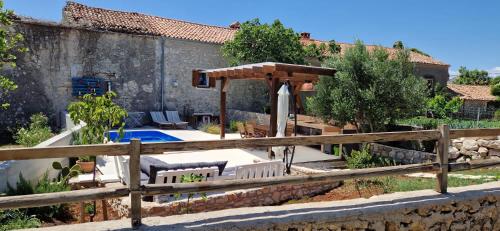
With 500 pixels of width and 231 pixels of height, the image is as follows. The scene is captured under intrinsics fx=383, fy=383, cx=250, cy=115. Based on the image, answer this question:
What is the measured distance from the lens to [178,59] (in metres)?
18.0

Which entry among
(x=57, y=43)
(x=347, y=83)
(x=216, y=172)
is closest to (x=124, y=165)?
(x=216, y=172)

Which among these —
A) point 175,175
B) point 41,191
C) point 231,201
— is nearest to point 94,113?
point 41,191

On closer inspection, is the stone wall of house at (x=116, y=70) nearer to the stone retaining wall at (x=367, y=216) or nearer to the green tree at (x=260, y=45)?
the green tree at (x=260, y=45)

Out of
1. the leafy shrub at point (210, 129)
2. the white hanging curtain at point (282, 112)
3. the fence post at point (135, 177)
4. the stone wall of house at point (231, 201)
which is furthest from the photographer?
the leafy shrub at point (210, 129)

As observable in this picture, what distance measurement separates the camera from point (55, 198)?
3.12m

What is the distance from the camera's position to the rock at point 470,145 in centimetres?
1066

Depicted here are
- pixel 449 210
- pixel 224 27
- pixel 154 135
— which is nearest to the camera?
pixel 449 210

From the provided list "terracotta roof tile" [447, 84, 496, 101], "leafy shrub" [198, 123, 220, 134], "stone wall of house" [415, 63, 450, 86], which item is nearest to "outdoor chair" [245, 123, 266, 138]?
"leafy shrub" [198, 123, 220, 134]

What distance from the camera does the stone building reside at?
15133 millimetres

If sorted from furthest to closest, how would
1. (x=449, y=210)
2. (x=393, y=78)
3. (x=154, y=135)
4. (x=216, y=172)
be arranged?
(x=154, y=135) → (x=393, y=78) → (x=216, y=172) → (x=449, y=210)

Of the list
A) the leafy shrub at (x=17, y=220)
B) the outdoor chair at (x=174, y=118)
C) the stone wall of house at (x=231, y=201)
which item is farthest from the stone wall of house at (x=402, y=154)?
the leafy shrub at (x=17, y=220)

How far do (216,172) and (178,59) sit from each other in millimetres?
12787

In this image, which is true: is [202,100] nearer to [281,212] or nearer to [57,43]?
[57,43]

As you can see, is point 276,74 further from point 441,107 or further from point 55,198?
point 441,107
